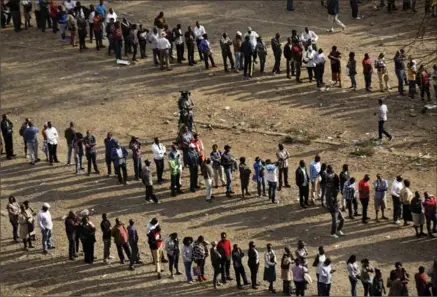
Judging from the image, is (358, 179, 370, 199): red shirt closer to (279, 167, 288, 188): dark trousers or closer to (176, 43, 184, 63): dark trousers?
(279, 167, 288, 188): dark trousers

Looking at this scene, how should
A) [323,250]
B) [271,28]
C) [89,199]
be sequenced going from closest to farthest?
[323,250], [89,199], [271,28]

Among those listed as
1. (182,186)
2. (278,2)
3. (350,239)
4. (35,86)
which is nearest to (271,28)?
(278,2)

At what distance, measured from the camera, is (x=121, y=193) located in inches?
1243

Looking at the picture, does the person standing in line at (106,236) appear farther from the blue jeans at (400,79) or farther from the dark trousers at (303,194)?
the blue jeans at (400,79)

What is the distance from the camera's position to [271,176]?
99.2 feet

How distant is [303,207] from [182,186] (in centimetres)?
330

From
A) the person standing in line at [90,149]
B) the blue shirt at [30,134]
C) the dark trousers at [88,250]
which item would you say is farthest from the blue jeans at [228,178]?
the blue shirt at [30,134]

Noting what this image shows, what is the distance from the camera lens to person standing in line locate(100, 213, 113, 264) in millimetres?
28000

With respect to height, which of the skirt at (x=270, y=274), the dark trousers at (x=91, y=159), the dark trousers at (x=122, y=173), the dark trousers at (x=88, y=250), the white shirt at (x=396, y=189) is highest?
the dark trousers at (x=91, y=159)

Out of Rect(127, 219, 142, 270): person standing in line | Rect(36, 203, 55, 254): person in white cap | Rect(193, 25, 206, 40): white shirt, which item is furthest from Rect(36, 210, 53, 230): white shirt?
Rect(193, 25, 206, 40): white shirt

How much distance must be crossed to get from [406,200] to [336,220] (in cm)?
176

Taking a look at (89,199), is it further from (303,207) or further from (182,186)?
(303,207)

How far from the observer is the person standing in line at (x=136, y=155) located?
1241 inches

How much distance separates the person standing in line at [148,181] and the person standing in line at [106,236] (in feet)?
7.16
